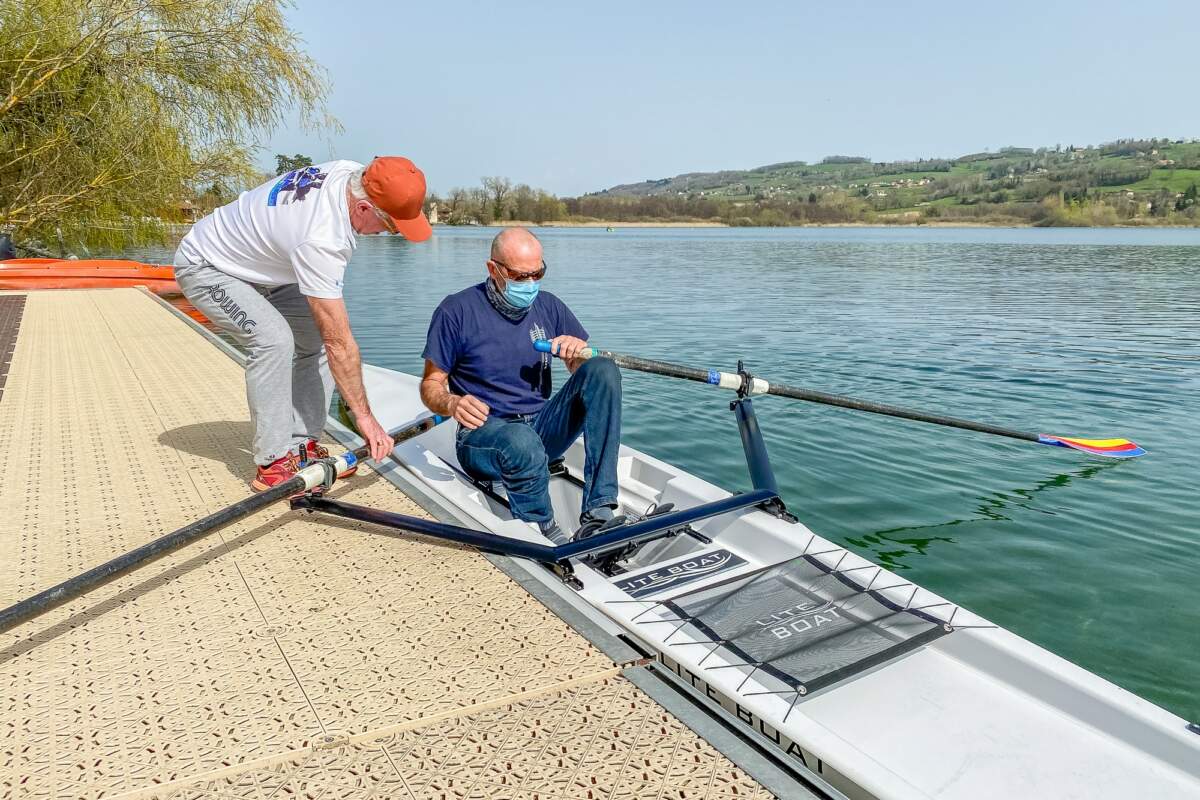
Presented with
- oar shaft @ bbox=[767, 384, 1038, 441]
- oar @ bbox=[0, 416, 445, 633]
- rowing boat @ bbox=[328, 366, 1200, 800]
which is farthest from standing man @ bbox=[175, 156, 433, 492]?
oar shaft @ bbox=[767, 384, 1038, 441]

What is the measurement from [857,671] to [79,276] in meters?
18.2

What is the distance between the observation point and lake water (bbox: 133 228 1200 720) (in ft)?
15.6

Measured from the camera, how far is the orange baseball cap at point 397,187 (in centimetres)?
364

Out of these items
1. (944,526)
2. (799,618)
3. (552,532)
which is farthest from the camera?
(944,526)

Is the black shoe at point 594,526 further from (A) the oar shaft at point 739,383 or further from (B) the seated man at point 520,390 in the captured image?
(A) the oar shaft at point 739,383

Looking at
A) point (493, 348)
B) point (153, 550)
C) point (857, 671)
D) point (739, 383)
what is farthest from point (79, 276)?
point (857, 671)

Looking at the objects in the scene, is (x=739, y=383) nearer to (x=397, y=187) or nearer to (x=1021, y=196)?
(x=397, y=187)

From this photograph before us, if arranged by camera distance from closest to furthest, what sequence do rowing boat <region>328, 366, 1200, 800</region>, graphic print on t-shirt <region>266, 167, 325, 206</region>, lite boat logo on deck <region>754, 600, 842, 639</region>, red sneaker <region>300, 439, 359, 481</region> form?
rowing boat <region>328, 366, 1200, 800</region>
lite boat logo on deck <region>754, 600, 842, 639</region>
graphic print on t-shirt <region>266, 167, 325, 206</region>
red sneaker <region>300, 439, 359, 481</region>

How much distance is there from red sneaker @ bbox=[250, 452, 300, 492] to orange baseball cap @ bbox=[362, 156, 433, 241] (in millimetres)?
1525

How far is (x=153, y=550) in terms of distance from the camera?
3.01 meters

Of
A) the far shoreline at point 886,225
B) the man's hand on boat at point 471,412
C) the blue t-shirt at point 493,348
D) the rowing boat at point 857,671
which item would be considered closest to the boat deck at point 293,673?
the rowing boat at point 857,671

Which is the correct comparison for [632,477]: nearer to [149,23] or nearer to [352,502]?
[352,502]

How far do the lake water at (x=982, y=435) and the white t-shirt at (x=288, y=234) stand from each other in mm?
3933

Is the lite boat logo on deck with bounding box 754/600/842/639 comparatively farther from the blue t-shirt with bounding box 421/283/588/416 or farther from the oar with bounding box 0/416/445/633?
the oar with bounding box 0/416/445/633
